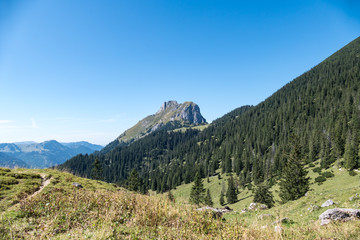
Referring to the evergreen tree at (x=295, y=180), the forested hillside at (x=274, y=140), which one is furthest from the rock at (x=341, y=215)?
the forested hillside at (x=274, y=140)

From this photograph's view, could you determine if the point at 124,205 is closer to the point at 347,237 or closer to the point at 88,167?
the point at 347,237

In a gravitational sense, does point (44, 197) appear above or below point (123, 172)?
above

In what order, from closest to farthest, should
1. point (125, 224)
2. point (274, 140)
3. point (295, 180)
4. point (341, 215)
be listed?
point (125, 224), point (341, 215), point (295, 180), point (274, 140)

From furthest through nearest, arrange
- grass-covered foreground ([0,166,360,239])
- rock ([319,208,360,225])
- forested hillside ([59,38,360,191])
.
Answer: forested hillside ([59,38,360,191]), rock ([319,208,360,225]), grass-covered foreground ([0,166,360,239])

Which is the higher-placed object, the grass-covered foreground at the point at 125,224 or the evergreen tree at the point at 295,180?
the grass-covered foreground at the point at 125,224

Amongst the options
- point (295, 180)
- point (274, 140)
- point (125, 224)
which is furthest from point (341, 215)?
point (274, 140)

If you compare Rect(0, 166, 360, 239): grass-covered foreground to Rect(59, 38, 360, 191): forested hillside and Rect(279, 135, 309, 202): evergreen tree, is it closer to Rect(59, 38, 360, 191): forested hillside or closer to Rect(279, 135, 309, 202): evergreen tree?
Rect(279, 135, 309, 202): evergreen tree

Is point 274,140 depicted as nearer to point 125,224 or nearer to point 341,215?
point 341,215

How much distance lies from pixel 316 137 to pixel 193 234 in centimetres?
10495

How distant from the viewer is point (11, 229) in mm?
5477

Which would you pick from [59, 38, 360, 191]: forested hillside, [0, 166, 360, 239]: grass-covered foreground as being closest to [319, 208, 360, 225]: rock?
[0, 166, 360, 239]: grass-covered foreground

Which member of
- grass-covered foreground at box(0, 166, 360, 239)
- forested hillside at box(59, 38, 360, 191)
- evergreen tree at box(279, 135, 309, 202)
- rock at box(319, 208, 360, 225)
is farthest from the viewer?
forested hillside at box(59, 38, 360, 191)

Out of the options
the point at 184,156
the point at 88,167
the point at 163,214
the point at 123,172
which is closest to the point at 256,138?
the point at 184,156

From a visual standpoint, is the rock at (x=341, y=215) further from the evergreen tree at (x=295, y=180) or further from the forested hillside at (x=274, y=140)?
the forested hillside at (x=274, y=140)
